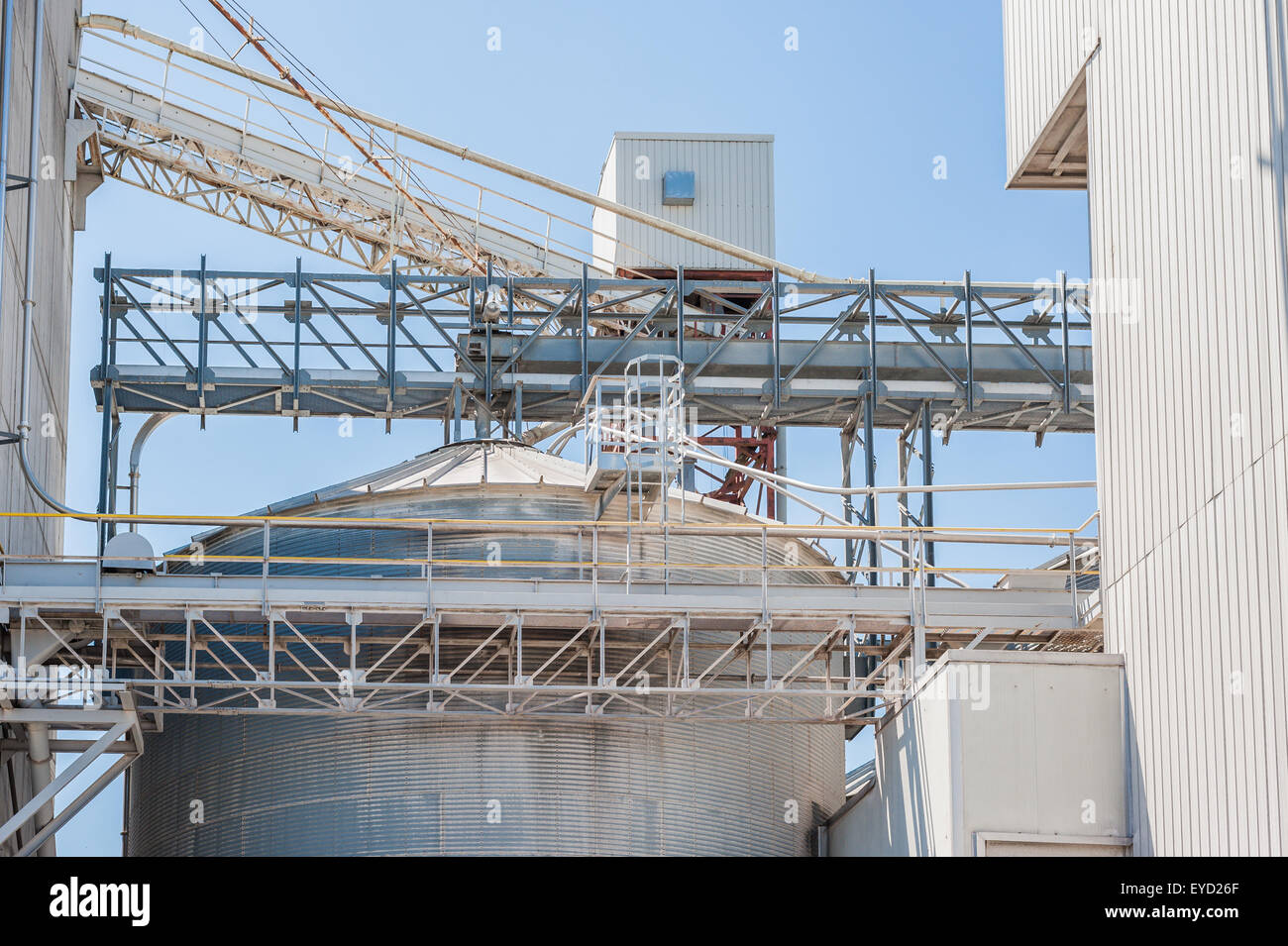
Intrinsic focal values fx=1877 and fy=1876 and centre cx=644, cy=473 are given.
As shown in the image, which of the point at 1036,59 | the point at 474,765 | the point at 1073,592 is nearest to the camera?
the point at 1073,592

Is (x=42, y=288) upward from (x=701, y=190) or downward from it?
downward

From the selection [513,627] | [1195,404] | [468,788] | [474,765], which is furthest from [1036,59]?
[468,788]

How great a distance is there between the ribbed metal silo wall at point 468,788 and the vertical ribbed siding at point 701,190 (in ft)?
69.9

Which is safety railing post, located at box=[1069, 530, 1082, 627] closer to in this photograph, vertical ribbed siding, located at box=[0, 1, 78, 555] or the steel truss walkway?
the steel truss walkway

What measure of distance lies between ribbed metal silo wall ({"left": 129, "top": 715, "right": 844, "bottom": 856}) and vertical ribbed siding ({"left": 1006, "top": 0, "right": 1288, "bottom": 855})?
783cm

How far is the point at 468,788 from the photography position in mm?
29891

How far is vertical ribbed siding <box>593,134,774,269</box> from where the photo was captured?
1978 inches

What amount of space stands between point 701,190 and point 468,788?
81.3 ft

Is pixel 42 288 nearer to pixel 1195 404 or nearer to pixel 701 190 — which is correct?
pixel 701 190

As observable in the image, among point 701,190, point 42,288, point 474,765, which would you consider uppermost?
point 701,190

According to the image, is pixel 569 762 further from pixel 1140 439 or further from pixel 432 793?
pixel 1140 439

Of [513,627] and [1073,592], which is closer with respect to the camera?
[1073,592]

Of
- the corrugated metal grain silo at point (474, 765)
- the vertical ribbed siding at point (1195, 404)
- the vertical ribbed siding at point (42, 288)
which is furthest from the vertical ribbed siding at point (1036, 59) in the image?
the vertical ribbed siding at point (42, 288)

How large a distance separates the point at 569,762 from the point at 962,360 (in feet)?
47.0
